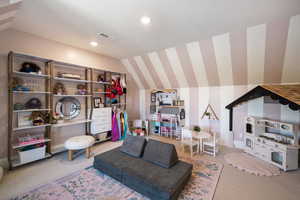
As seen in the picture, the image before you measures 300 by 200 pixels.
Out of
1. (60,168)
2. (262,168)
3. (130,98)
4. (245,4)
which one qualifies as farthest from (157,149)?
(130,98)

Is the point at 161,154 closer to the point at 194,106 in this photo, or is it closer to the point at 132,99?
the point at 194,106

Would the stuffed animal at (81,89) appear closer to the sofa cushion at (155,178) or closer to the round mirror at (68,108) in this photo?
the round mirror at (68,108)

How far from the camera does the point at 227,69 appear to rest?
3477 mm

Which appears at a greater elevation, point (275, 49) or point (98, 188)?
point (275, 49)

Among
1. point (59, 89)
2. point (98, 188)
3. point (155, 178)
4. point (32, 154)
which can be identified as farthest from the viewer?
point (59, 89)

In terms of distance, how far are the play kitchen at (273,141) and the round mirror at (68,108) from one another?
4936mm

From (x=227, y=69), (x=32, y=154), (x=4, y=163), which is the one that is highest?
(x=227, y=69)

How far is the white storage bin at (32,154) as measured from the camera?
103 inches

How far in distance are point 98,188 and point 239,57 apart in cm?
409

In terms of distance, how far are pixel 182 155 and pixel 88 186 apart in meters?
2.25

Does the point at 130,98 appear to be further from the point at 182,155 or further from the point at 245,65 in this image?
the point at 245,65

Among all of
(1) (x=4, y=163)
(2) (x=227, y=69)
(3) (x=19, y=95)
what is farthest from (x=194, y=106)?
(1) (x=4, y=163)

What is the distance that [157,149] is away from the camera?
2.37m

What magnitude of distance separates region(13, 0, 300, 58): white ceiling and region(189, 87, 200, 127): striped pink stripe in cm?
204
